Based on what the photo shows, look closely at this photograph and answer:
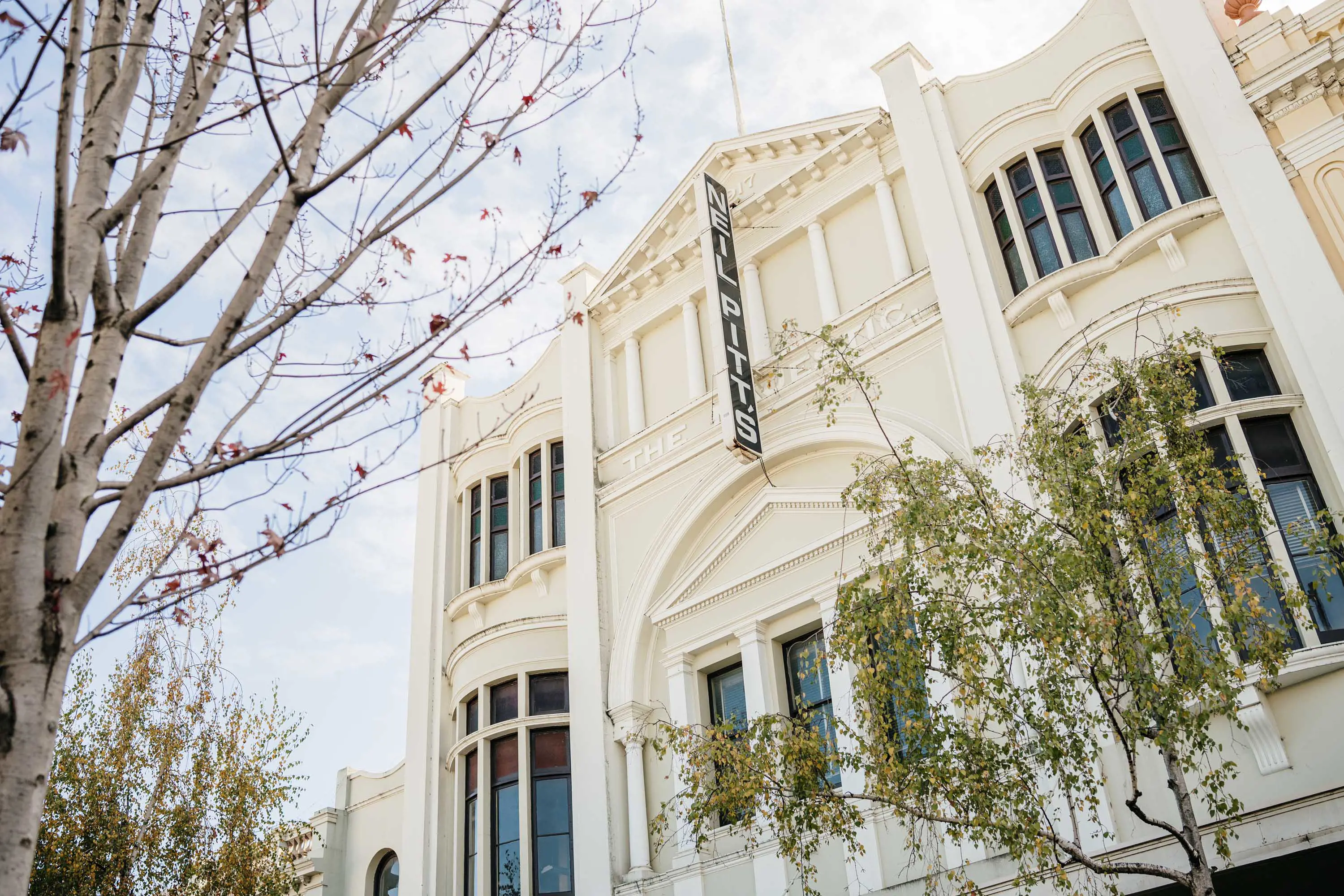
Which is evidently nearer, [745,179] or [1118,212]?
[1118,212]

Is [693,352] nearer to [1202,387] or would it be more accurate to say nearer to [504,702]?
[504,702]

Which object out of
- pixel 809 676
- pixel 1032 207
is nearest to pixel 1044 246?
pixel 1032 207

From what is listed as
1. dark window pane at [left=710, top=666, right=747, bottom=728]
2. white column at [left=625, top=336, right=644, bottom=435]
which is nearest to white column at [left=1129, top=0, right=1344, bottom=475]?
dark window pane at [left=710, top=666, right=747, bottom=728]

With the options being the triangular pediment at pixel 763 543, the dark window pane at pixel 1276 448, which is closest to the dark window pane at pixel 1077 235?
the dark window pane at pixel 1276 448

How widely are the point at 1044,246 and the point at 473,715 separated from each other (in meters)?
10.5

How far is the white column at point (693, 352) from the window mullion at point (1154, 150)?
6.97 meters

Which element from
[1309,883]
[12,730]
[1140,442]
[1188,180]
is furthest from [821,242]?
[12,730]

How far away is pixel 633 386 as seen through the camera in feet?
64.7

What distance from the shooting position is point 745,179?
64.2 feet

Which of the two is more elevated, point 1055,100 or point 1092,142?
point 1055,100

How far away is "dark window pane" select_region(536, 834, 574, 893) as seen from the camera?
55.0ft

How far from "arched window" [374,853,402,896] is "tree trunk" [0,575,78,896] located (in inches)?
667

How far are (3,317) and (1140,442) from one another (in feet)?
26.4

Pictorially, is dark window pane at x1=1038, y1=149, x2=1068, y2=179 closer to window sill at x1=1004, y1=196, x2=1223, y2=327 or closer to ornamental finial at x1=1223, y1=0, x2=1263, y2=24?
window sill at x1=1004, y1=196, x2=1223, y2=327
